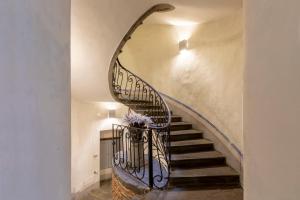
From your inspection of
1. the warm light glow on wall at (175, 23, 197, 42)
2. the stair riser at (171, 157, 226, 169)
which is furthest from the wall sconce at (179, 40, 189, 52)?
the stair riser at (171, 157, 226, 169)

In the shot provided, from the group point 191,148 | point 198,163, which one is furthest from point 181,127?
point 198,163

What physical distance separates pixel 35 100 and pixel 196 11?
13.4ft

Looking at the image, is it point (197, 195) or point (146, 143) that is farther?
point (146, 143)

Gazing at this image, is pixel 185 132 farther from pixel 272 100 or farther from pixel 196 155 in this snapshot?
pixel 272 100

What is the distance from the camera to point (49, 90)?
50.4 inches

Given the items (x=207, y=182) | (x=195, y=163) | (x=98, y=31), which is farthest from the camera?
(x=195, y=163)

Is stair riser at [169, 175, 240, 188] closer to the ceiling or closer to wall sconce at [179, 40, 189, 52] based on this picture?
the ceiling

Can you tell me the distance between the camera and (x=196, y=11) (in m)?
4.66

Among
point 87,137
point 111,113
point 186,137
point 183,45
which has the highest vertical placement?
point 183,45

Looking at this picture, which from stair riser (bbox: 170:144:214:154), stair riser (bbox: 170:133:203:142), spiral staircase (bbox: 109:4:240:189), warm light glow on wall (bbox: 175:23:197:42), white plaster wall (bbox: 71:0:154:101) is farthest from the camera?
warm light glow on wall (bbox: 175:23:197:42)

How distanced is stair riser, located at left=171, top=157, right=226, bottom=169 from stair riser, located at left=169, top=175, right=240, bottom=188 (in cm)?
42

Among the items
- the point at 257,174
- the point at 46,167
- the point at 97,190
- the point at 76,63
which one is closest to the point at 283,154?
the point at 257,174

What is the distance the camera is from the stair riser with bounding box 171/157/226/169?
4250mm

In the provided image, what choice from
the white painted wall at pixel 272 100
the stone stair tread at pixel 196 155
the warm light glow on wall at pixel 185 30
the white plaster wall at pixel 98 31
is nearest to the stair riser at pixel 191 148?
the stone stair tread at pixel 196 155
